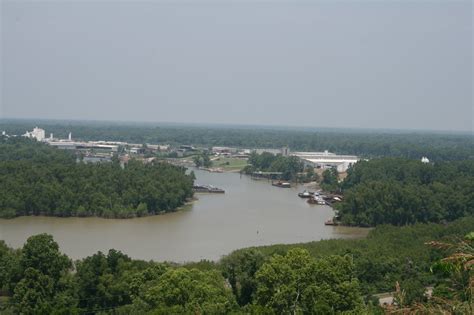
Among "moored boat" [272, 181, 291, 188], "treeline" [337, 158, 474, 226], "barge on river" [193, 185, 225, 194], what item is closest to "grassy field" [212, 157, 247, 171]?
"moored boat" [272, 181, 291, 188]

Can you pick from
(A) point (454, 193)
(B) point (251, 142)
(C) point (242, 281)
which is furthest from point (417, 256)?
(B) point (251, 142)

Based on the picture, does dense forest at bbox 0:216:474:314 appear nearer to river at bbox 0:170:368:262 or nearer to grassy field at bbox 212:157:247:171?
river at bbox 0:170:368:262

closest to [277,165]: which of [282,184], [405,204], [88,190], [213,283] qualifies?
[282,184]

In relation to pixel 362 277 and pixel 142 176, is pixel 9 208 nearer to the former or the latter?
pixel 142 176

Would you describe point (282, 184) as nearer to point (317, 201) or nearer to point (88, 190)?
point (317, 201)

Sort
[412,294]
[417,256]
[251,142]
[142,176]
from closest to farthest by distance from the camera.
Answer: [412,294], [417,256], [142,176], [251,142]

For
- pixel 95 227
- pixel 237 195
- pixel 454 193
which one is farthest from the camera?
pixel 237 195
